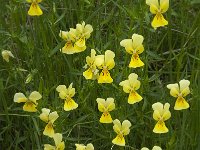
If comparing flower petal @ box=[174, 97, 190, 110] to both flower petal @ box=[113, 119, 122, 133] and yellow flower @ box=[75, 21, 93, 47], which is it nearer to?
flower petal @ box=[113, 119, 122, 133]

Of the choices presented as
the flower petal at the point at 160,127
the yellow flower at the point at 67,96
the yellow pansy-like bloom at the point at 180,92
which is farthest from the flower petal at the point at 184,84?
the yellow flower at the point at 67,96

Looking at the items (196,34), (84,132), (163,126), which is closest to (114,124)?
(163,126)

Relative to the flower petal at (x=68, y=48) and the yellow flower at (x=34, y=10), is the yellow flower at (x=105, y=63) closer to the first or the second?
the flower petal at (x=68, y=48)

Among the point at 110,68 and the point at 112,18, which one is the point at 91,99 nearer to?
the point at 110,68

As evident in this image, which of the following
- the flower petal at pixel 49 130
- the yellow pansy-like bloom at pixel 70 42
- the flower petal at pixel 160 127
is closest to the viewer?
the flower petal at pixel 160 127

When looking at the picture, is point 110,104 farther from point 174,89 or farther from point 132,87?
point 174,89

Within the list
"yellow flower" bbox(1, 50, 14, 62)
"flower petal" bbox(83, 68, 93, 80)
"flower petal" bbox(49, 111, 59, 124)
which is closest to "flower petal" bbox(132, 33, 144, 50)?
"flower petal" bbox(83, 68, 93, 80)

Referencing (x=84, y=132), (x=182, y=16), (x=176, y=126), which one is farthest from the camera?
(x=182, y=16)

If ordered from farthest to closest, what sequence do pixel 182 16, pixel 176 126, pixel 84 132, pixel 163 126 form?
pixel 182 16 < pixel 84 132 < pixel 176 126 < pixel 163 126
